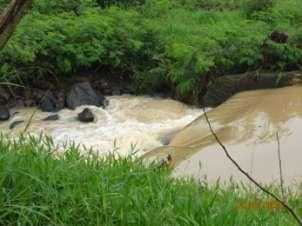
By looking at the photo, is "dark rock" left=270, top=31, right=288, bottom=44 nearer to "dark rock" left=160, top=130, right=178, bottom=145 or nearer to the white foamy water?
the white foamy water

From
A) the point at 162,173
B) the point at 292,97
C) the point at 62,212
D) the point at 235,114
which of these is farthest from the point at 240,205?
the point at 292,97

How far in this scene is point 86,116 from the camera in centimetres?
933

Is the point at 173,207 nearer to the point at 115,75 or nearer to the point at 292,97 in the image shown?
the point at 292,97

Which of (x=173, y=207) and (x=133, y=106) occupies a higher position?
(x=173, y=207)

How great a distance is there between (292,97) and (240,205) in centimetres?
495

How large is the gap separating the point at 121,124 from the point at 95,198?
5546 mm

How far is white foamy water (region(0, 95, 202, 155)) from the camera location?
8.40 m

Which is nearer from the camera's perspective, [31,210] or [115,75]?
[31,210]

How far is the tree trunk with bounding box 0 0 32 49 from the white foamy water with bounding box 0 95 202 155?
488 centimetres

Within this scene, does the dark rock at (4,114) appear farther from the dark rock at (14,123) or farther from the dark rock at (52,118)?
the dark rock at (52,118)

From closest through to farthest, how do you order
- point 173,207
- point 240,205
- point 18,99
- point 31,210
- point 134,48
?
point 31,210 → point 173,207 → point 240,205 → point 18,99 → point 134,48

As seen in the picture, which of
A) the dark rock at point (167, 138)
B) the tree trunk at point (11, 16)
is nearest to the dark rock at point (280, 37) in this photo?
the dark rock at point (167, 138)

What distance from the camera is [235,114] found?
862cm

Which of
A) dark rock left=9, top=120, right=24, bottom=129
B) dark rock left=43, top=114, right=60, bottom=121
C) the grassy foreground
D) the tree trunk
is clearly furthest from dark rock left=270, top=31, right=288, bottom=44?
the tree trunk
